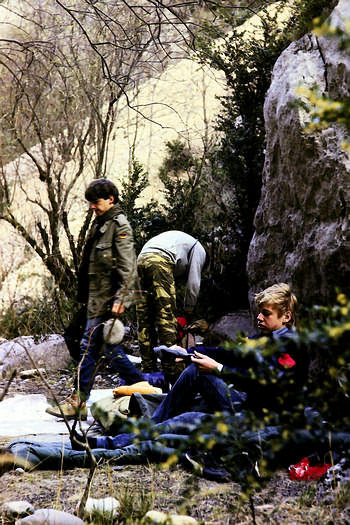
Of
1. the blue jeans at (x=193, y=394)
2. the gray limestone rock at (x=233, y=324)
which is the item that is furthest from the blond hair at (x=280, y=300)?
the gray limestone rock at (x=233, y=324)

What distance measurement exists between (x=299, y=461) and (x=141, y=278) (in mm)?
2706

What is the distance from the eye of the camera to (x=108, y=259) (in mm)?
5074

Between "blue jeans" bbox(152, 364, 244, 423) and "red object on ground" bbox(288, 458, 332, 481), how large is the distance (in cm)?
59

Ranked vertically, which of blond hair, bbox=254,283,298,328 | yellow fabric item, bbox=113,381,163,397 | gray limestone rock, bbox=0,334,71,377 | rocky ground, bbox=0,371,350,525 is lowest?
rocky ground, bbox=0,371,350,525

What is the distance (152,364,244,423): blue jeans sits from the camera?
3.90 m

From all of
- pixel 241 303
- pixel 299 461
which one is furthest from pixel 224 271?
pixel 299 461

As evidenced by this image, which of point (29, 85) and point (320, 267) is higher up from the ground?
point (29, 85)

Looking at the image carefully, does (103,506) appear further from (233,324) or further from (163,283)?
(233,324)

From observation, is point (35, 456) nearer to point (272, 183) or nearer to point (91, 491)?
point (91, 491)

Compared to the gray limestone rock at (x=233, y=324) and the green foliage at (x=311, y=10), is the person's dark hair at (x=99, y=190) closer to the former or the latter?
the green foliage at (x=311, y=10)

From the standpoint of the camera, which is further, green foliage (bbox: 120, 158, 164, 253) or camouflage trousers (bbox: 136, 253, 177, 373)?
green foliage (bbox: 120, 158, 164, 253)

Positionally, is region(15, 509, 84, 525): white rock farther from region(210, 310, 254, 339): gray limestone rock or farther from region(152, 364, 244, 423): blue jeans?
region(210, 310, 254, 339): gray limestone rock

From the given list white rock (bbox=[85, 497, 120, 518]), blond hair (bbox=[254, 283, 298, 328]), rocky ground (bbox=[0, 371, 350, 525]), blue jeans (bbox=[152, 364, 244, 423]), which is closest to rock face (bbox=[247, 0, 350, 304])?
blond hair (bbox=[254, 283, 298, 328])

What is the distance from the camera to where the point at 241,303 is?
7.83 metres
